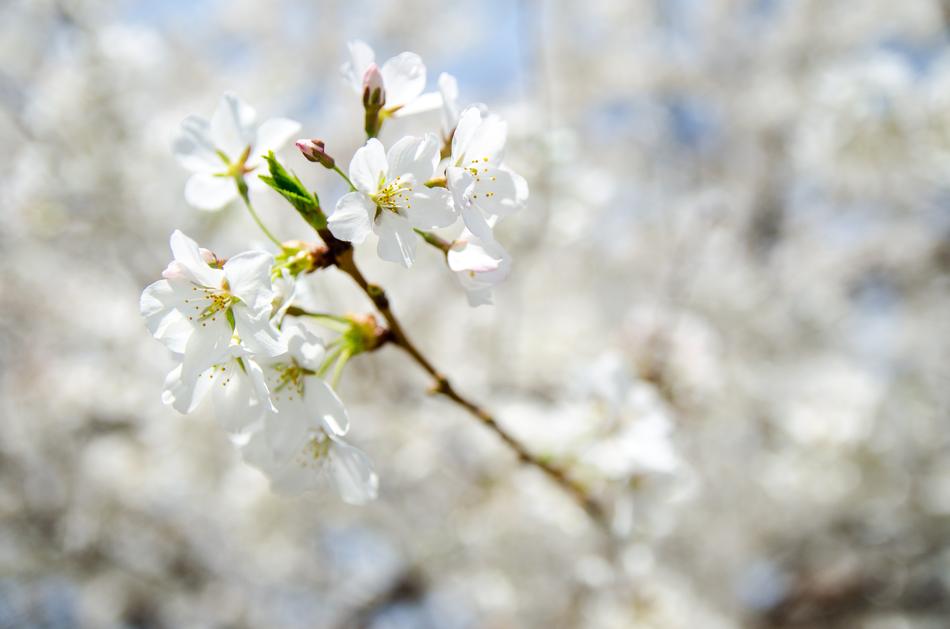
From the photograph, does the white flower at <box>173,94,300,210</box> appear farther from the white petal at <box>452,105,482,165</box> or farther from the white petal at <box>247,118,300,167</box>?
the white petal at <box>452,105,482,165</box>

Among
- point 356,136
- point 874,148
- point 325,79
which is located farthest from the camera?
point 325,79

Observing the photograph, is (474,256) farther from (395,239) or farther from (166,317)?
(166,317)

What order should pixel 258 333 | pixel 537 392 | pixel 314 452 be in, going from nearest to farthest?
pixel 258 333 < pixel 314 452 < pixel 537 392

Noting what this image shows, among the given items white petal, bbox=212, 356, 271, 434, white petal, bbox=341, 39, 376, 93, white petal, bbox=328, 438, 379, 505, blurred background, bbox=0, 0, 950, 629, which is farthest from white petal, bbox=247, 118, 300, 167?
blurred background, bbox=0, 0, 950, 629

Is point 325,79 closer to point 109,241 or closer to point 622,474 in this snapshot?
point 109,241

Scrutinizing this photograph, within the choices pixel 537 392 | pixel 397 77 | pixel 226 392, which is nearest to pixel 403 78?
pixel 397 77

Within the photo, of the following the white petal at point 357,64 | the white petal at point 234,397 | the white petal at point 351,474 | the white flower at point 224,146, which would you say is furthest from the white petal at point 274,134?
the white petal at point 351,474

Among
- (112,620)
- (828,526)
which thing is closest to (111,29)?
(112,620)
